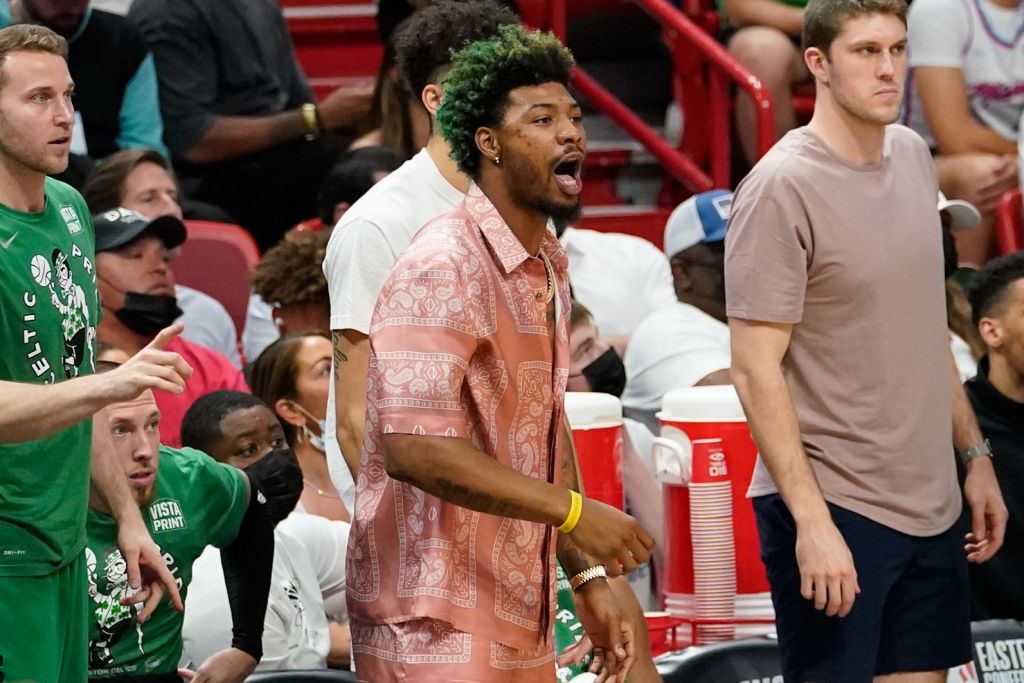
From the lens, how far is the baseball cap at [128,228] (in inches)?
204

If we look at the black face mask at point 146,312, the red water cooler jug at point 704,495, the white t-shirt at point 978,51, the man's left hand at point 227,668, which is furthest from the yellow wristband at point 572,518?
the white t-shirt at point 978,51

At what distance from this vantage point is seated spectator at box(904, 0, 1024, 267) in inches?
267

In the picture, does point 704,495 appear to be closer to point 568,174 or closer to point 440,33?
point 440,33

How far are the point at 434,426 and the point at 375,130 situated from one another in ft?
13.7

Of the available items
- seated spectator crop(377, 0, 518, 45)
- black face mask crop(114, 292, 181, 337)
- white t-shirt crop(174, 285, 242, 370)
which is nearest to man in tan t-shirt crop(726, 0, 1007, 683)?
black face mask crop(114, 292, 181, 337)

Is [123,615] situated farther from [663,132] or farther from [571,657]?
[663,132]

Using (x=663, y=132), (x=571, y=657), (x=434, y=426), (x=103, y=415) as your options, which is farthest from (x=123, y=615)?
(x=663, y=132)

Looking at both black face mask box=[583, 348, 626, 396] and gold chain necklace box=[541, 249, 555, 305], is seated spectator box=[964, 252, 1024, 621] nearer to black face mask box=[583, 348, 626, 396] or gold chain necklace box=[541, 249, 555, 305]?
black face mask box=[583, 348, 626, 396]

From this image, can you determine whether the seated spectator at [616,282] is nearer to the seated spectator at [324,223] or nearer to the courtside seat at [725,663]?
the seated spectator at [324,223]

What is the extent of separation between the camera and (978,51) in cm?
688

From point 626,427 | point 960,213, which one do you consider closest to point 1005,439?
point 960,213

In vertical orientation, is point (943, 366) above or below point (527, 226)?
below

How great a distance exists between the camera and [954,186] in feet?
22.4

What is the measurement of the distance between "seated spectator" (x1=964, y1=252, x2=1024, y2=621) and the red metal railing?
1793mm
